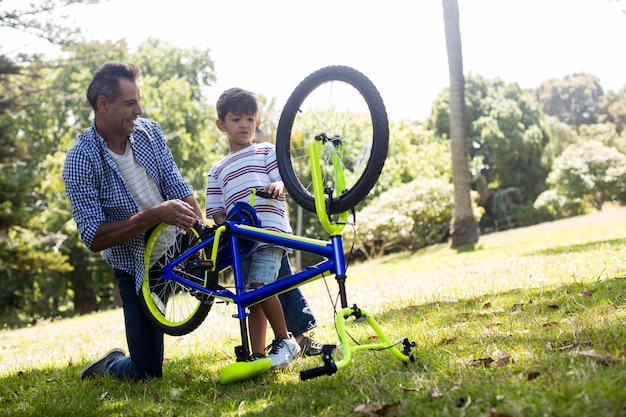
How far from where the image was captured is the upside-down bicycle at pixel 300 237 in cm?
307

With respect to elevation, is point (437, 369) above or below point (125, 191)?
below

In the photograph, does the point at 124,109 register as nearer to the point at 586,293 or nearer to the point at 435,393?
the point at 435,393

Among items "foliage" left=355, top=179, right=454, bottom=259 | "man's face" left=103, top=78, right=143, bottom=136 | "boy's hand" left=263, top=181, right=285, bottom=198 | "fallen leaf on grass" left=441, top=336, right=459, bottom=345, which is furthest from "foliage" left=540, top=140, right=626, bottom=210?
"man's face" left=103, top=78, right=143, bottom=136

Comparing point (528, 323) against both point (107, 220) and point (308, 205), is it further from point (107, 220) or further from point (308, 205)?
point (107, 220)

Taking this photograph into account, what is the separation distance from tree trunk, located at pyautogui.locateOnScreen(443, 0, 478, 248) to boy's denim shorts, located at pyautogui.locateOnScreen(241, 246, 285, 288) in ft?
32.3

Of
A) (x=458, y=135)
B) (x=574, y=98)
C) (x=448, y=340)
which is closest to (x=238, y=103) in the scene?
(x=448, y=340)

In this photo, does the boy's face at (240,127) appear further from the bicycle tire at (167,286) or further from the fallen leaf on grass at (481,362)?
the fallen leaf on grass at (481,362)

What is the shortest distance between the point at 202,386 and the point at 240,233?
904mm

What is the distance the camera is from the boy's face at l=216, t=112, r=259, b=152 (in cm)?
409

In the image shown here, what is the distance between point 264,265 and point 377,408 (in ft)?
4.79

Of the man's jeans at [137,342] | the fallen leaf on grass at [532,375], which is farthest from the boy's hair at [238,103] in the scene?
the fallen leaf on grass at [532,375]

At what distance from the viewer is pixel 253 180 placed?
4.01 metres

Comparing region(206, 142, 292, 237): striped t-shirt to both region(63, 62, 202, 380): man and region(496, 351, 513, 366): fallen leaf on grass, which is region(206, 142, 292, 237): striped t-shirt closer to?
region(63, 62, 202, 380): man

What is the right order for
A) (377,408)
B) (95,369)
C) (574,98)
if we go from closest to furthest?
(377,408) → (95,369) → (574,98)
